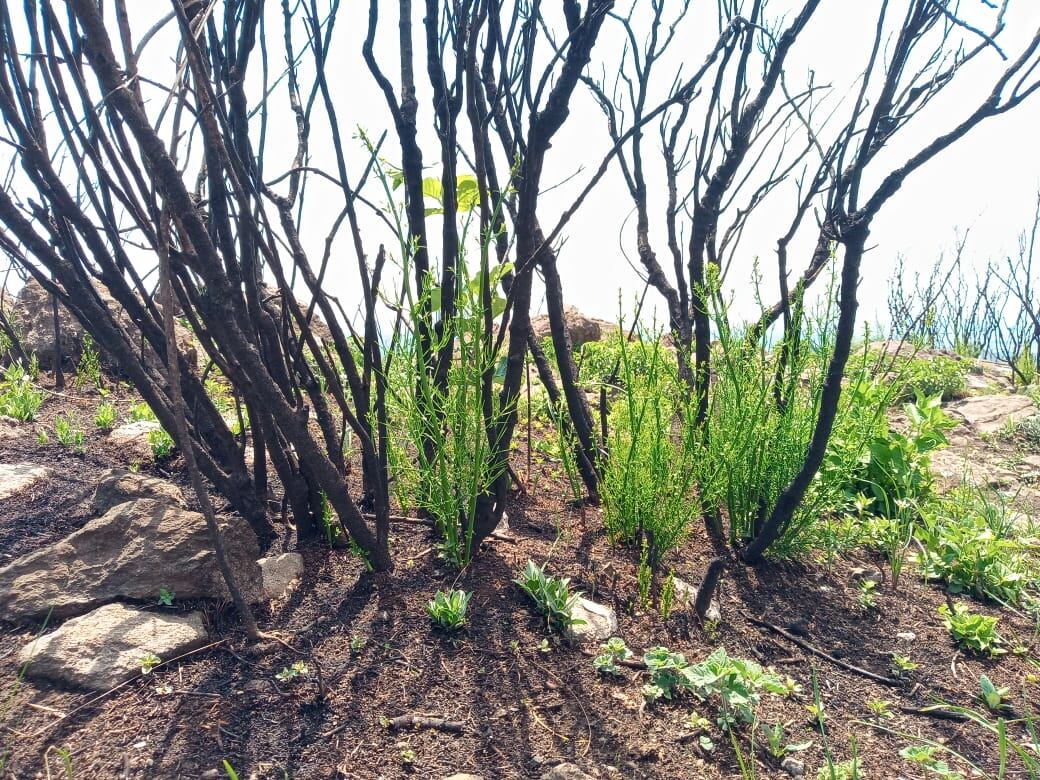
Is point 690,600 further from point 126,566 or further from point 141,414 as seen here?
point 141,414

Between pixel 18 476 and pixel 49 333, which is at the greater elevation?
pixel 49 333

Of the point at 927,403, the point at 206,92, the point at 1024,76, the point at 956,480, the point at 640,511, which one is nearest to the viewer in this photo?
the point at 206,92

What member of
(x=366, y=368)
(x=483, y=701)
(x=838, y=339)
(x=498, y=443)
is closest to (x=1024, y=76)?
(x=838, y=339)

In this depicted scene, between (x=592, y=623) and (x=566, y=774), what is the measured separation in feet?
1.99

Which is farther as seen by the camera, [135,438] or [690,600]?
[135,438]

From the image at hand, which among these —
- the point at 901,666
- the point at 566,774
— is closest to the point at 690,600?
the point at 901,666

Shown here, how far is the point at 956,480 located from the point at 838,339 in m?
2.69

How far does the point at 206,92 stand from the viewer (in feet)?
5.46

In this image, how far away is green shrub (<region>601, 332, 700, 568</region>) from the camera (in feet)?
7.93

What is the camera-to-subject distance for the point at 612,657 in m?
1.96

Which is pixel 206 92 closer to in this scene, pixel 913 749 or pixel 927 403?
pixel 913 749

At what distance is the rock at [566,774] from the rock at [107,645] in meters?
1.02

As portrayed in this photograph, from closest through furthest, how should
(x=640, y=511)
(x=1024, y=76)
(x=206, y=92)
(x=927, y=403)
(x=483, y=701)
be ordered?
(x=206, y=92) < (x=483, y=701) < (x=1024, y=76) < (x=640, y=511) < (x=927, y=403)

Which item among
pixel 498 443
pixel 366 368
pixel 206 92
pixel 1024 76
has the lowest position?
pixel 498 443
